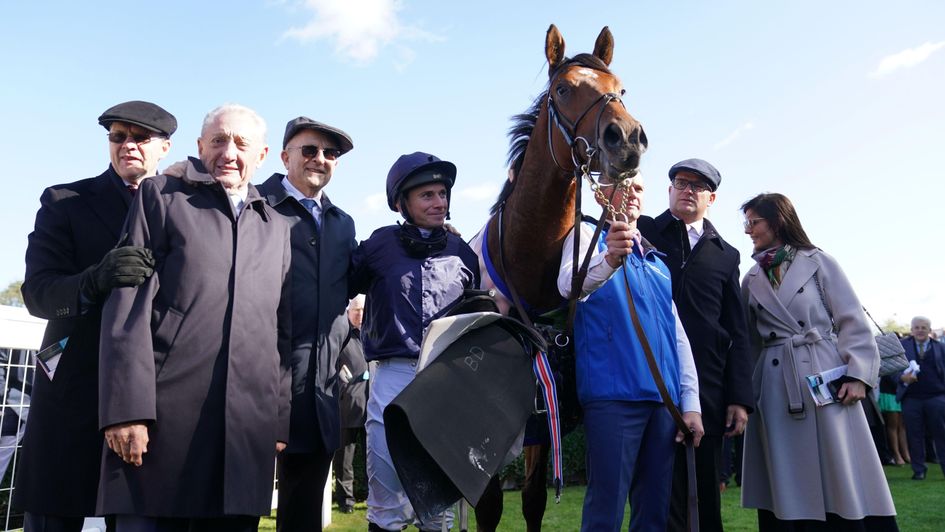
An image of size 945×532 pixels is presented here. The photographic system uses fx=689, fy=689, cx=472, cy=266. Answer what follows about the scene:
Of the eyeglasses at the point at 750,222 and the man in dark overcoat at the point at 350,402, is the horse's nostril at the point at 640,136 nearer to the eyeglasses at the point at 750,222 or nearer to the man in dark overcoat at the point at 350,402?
the eyeglasses at the point at 750,222

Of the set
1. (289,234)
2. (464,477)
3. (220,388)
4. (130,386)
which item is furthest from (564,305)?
(130,386)

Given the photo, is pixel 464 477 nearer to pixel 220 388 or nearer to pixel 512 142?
pixel 220 388

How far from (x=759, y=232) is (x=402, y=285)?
9.13 ft

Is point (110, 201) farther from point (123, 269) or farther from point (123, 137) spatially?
point (123, 269)

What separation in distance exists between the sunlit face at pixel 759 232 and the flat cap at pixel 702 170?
397mm

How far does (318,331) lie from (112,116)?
1.39m

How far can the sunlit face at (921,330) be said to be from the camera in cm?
1170

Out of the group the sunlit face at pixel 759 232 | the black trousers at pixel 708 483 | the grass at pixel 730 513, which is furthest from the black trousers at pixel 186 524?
the grass at pixel 730 513

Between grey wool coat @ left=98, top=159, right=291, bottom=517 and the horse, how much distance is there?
125 centimetres

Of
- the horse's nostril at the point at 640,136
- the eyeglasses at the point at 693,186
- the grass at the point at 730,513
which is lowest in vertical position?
the grass at the point at 730,513

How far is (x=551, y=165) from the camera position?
337cm

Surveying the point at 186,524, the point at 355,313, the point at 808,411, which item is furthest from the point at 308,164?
the point at 355,313

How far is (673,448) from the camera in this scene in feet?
9.91

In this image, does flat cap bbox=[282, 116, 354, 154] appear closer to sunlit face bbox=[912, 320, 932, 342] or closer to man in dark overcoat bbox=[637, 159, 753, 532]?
man in dark overcoat bbox=[637, 159, 753, 532]
